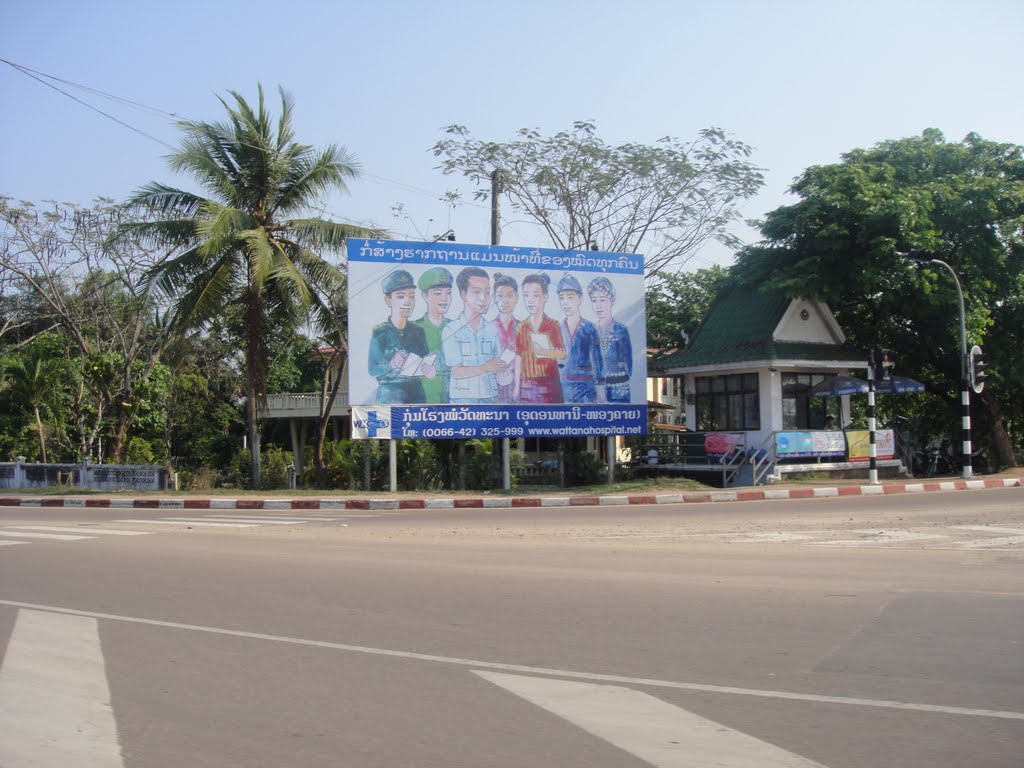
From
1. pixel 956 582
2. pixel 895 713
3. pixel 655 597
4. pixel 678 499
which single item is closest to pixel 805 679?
pixel 895 713

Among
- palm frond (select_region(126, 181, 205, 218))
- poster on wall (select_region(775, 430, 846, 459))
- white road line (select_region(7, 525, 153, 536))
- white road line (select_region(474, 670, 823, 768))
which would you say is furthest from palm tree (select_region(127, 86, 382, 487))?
white road line (select_region(474, 670, 823, 768))

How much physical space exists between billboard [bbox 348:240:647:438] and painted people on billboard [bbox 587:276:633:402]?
1.0 inches

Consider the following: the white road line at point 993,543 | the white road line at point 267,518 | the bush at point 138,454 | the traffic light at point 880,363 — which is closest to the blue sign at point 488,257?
the traffic light at point 880,363

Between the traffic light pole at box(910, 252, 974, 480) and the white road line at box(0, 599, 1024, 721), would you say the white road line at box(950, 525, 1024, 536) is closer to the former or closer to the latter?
the white road line at box(0, 599, 1024, 721)

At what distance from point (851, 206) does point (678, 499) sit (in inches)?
385

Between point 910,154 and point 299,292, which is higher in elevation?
point 910,154

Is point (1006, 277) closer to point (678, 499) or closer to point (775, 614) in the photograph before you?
point (678, 499)

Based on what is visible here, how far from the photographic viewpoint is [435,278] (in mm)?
22094

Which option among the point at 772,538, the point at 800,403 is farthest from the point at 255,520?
the point at 800,403

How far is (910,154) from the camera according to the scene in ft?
85.9

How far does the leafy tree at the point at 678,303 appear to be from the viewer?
37.5 m

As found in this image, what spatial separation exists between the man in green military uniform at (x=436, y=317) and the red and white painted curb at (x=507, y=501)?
9.63 feet

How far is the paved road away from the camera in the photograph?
14.7 feet

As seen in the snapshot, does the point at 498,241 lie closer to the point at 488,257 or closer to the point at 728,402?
the point at 488,257
